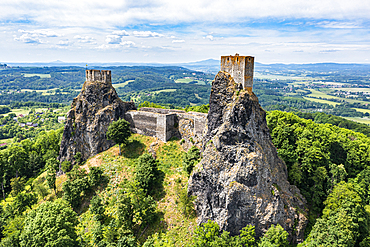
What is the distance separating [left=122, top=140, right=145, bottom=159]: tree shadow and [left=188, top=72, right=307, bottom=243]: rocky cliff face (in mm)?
16767

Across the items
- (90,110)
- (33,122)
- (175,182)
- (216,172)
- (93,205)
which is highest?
(90,110)

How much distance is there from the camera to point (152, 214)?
35.9 meters

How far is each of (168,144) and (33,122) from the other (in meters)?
152

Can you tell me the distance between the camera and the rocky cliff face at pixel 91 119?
166 ft

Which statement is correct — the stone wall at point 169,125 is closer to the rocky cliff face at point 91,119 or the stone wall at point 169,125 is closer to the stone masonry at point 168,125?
the stone masonry at point 168,125

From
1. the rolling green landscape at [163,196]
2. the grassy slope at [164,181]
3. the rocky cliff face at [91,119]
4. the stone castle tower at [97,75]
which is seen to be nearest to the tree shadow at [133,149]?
the grassy slope at [164,181]

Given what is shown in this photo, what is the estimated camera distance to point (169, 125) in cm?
4850

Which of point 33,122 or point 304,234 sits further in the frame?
point 33,122

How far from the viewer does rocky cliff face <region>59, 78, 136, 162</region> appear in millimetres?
50531

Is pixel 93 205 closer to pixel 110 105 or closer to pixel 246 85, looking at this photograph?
pixel 110 105

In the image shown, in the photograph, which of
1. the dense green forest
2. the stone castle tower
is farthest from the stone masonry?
the stone castle tower

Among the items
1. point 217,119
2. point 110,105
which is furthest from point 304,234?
point 110,105

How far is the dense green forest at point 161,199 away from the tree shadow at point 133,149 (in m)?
0.07

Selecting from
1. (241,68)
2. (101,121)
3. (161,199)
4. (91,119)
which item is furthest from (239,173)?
(91,119)
